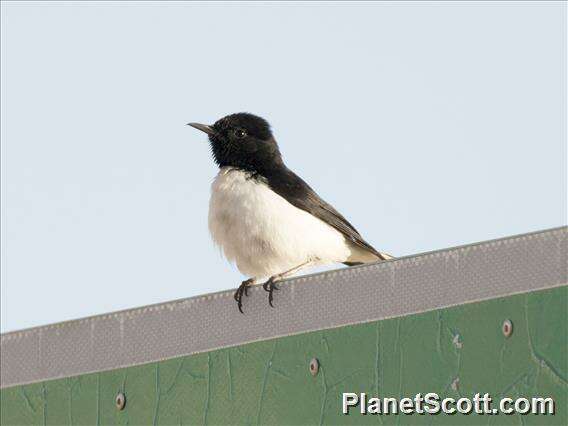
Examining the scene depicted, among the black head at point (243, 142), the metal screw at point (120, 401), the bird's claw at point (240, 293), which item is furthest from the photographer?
the black head at point (243, 142)

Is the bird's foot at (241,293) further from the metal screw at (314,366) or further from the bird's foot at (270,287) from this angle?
the metal screw at (314,366)

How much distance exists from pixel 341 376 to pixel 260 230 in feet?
8.36

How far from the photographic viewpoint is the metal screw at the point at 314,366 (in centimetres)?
1059

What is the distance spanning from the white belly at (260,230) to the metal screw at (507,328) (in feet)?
11.0

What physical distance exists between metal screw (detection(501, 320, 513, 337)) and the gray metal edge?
0.53 feet

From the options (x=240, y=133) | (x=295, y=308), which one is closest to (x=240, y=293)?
(x=295, y=308)

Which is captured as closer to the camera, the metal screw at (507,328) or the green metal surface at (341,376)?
the green metal surface at (341,376)

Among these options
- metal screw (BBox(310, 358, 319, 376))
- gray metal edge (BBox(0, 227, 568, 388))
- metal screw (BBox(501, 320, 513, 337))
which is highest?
gray metal edge (BBox(0, 227, 568, 388))

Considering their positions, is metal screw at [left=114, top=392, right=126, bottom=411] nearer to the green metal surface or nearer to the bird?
the green metal surface

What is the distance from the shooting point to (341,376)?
10.5m

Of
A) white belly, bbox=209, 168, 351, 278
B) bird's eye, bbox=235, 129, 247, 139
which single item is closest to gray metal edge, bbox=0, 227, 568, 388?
white belly, bbox=209, 168, 351, 278

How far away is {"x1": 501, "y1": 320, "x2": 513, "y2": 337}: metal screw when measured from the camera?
9656mm

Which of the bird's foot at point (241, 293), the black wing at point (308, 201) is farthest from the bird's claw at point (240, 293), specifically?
the black wing at point (308, 201)

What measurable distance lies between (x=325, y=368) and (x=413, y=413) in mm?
805
